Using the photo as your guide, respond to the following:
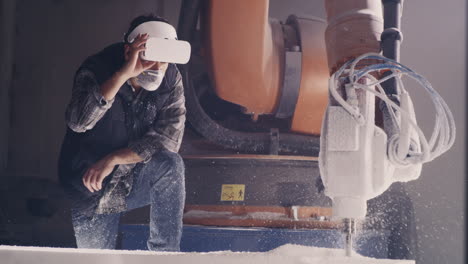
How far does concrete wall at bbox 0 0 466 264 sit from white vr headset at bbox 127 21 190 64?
0.05m

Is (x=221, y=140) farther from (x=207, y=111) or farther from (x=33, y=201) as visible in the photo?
(x=33, y=201)

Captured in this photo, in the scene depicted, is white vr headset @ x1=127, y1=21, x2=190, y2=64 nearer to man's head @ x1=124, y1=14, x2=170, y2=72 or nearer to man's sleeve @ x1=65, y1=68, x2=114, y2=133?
man's head @ x1=124, y1=14, x2=170, y2=72

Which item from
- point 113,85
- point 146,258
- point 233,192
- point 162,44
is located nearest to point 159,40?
point 162,44

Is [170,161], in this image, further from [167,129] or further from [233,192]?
[233,192]

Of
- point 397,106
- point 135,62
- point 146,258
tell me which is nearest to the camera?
point 146,258

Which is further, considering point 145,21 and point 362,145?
point 145,21

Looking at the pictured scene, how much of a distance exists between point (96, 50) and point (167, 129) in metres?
0.29

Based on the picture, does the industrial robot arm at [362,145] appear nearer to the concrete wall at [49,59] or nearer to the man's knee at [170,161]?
the man's knee at [170,161]

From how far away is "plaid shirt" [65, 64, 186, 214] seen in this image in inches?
39.7

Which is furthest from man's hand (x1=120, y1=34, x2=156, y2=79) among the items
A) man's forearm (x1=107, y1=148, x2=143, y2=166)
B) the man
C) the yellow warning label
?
the yellow warning label

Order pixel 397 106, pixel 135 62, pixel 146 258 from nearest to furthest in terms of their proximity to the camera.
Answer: pixel 146 258 → pixel 397 106 → pixel 135 62

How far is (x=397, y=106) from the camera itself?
84 cm

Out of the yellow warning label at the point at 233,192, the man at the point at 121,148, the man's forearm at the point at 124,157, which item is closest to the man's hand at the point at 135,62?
the man at the point at 121,148

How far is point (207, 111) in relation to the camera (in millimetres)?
1129
